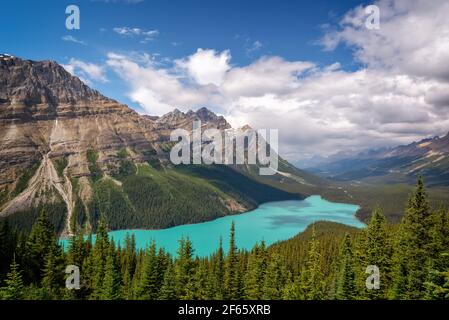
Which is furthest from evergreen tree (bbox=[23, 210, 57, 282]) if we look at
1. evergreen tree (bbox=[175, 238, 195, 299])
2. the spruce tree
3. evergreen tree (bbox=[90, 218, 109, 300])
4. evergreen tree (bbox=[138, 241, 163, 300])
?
the spruce tree

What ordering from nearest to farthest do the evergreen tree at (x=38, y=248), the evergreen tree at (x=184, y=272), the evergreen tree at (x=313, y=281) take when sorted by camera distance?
the evergreen tree at (x=313, y=281), the evergreen tree at (x=184, y=272), the evergreen tree at (x=38, y=248)

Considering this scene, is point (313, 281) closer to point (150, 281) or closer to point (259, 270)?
point (259, 270)

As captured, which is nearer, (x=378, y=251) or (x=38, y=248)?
(x=378, y=251)

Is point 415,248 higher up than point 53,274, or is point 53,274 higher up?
point 415,248

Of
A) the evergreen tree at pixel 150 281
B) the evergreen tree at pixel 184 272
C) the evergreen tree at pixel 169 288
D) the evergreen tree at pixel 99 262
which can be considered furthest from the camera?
the evergreen tree at pixel 99 262

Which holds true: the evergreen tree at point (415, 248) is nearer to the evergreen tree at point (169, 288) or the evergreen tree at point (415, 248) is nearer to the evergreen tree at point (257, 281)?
the evergreen tree at point (257, 281)

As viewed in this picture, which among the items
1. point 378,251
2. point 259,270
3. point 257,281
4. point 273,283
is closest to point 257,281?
point 257,281

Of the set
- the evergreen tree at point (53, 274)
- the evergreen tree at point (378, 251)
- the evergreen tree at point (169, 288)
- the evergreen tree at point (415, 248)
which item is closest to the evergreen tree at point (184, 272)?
the evergreen tree at point (169, 288)

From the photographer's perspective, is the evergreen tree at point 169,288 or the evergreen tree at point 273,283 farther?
the evergreen tree at point 273,283

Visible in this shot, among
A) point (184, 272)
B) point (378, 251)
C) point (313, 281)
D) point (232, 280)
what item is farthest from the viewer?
point (232, 280)

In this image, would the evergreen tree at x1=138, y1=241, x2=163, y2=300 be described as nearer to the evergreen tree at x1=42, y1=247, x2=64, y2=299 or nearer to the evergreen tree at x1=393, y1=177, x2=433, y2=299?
the evergreen tree at x1=42, y1=247, x2=64, y2=299

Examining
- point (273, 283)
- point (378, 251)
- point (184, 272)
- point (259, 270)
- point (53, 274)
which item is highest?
point (378, 251)

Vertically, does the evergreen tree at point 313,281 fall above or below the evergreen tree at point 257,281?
above
